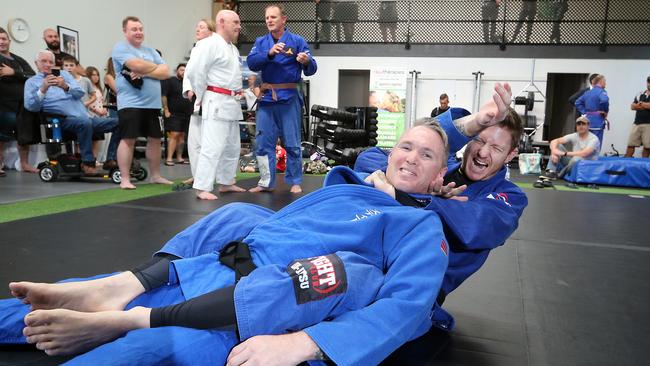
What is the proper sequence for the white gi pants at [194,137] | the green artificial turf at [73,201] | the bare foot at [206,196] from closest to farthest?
the green artificial turf at [73,201]
the bare foot at [206,196]
the white gi pants at [194,137]

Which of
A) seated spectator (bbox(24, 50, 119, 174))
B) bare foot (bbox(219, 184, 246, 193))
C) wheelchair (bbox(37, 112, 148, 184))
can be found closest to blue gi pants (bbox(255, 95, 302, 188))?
bare foot (bbox(219, 184, 246, 193))

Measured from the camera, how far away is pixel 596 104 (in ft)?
26.4

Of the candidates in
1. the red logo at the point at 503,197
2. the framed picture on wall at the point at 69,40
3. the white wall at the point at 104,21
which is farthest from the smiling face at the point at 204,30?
the framed picture on wall at the point at 69,40

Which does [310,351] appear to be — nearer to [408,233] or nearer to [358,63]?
[408,233]

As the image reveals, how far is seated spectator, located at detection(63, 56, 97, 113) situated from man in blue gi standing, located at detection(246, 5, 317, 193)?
3.22m

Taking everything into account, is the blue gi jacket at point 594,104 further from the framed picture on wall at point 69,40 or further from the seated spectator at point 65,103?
the framed picture on wall at point 69,40

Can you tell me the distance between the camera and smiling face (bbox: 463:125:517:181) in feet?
5.76

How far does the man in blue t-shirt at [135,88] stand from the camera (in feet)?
14.5

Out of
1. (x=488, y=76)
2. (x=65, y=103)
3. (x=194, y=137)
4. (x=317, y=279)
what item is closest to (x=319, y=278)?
(x=317, y=279)

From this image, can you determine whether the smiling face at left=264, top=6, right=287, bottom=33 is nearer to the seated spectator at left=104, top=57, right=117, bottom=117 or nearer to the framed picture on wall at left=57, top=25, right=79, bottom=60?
the seated spectator at left=104, top=57, right=117, bottom=117

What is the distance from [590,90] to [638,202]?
393 cm

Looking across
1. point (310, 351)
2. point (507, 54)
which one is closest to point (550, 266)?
point (310, 351)

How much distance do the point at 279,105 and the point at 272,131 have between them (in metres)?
0.27

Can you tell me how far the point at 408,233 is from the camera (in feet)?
4.40
